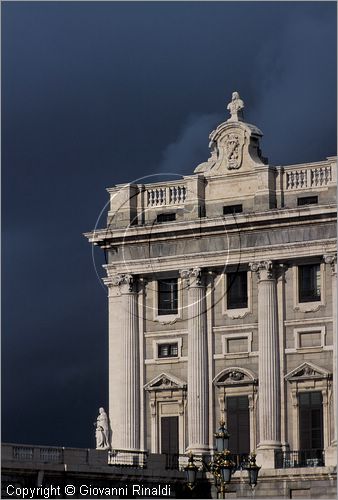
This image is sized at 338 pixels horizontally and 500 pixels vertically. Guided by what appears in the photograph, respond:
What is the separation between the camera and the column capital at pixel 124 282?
252 feet

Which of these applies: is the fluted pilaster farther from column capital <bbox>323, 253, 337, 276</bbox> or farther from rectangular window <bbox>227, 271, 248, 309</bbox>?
column capital <bbox>323, 253, 337, 276</bbox>

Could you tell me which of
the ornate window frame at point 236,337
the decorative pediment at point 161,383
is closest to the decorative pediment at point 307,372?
the ornate window frame at point 236,337

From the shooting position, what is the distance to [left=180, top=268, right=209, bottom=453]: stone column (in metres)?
74.5

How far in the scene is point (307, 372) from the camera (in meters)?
72.7

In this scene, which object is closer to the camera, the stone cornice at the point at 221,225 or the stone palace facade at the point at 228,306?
the stone cornice at the point at 221,225

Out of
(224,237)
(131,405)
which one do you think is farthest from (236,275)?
(131,405)

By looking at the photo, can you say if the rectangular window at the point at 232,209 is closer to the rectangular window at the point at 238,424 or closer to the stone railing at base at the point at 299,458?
the rectangular window at the point at 238,424

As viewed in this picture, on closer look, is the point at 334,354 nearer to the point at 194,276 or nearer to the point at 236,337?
the point at 236,337

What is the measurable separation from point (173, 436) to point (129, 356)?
3312mm

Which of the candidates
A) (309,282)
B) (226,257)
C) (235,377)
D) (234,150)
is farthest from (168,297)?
(309,282)

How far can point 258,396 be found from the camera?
73.8 metres

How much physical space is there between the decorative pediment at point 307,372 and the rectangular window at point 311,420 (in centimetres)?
56

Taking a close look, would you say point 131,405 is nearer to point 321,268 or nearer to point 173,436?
point 173,436

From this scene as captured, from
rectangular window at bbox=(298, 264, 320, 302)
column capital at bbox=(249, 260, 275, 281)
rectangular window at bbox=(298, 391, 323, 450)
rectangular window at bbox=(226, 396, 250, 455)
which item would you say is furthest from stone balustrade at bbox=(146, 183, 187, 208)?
rectangular window at bbox=(298, 391, 323, 450)
